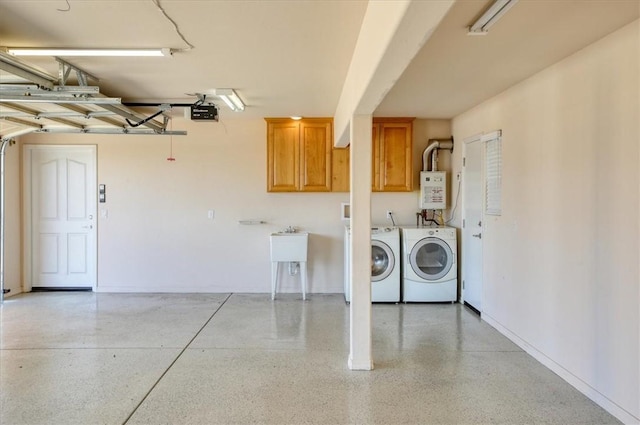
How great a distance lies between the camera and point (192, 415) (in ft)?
7.75

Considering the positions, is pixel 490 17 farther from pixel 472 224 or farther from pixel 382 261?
pixel 382 261

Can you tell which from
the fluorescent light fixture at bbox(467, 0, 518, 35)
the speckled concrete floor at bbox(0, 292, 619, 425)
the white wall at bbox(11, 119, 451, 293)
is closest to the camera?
the fluorescent light fixture at bbox(467, 0, 518, 35)

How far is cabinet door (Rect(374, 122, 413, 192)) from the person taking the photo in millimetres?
5109

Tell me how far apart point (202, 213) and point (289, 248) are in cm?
145

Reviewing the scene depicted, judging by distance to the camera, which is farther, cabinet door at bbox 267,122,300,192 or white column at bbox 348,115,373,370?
cabinet door at bbox 267,122,300,192

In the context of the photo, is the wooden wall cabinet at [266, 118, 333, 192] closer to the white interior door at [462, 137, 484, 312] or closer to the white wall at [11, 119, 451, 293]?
the white wall at [11, 119, 451, 293]

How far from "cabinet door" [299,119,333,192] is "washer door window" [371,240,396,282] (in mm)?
1125

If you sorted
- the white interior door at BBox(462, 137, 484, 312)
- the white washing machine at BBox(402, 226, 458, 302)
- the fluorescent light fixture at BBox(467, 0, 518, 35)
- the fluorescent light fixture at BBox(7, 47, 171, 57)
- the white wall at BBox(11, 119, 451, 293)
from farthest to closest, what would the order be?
the white wall at BBox(11, 119, 451, 293) → the white washing machine at BBox(402, 226, 458, 302) → the white interior door at BBox(462, 137, 484, 312) → the fluorescent light fixture at BBox(7, 47, 171, 57) → the fluorescent light fixture at BBox(467, 0, 518, 35)

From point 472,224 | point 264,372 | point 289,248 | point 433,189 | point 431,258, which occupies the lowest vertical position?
point 264,372

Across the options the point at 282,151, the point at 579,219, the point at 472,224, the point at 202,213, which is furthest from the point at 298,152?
the point at 579,219

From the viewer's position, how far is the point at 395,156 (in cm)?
514

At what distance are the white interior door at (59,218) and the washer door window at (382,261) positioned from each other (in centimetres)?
410

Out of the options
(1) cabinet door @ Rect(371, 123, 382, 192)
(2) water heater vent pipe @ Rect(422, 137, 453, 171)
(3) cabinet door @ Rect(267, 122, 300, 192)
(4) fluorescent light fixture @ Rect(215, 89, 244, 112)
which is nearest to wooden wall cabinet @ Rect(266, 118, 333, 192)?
(3) cabinet door @ Rect(267, 122, 300, 192)

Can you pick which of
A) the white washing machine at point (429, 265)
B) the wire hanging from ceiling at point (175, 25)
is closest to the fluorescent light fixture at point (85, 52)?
the wire hanging from ceiling at point (175, 25)
